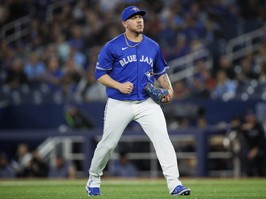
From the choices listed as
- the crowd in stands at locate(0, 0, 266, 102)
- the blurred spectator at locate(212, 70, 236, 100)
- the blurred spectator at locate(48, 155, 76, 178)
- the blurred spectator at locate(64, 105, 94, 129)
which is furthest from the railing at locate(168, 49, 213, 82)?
the blurred spectator at locate(48, 155, 76, 178)

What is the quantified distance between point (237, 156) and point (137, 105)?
7894mm

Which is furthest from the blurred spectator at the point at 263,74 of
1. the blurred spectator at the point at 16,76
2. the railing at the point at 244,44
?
the blurred spectator at the point at 16,76

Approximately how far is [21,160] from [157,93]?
10.1 m

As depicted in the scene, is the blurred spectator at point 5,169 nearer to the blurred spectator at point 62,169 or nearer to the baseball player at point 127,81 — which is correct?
the blurred spectator at point 62,169

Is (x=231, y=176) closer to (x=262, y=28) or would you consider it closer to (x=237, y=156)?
(x=237, y=156)

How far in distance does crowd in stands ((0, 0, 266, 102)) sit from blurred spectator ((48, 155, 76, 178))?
6.24 feet

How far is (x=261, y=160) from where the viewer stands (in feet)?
54.8

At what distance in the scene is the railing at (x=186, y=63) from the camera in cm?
2023

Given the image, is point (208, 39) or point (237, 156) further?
point (208, 39)

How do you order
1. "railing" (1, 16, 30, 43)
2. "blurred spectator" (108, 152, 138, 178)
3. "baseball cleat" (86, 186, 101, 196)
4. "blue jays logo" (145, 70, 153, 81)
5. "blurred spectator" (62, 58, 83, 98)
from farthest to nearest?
"railing" (1, 16, 30, 43) < "blurred spectator" (62, 58, 83, 98) < "blurred spectator" (108, 152, 138, 178) < "baseball cleat" (86, 186, 101, 196) < "blue jays logo" (145, 70, 153, 81)

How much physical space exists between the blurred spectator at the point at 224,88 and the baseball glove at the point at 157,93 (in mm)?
9120

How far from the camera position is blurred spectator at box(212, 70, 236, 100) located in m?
18.4

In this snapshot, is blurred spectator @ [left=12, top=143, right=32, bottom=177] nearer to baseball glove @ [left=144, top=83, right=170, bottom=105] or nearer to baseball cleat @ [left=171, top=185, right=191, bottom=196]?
baseball glove @ [left=144, top=83, right=170, bottom=105]

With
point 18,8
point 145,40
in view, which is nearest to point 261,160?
point 145,40
